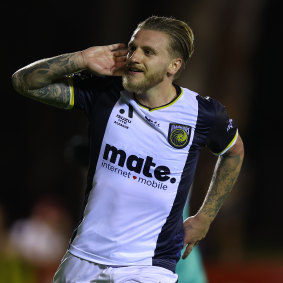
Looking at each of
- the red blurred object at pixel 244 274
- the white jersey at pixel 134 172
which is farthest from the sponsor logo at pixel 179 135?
the red blurred object at pixel 244 274

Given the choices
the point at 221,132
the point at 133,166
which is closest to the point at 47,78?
the point at 133,166

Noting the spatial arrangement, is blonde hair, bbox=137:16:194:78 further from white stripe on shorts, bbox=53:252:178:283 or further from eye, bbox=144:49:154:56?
white stripe on shorts, bbox=53:252:178:283

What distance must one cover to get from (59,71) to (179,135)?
0.89 metres

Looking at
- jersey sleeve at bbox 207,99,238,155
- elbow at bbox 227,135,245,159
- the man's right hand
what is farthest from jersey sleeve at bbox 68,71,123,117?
elbow at bbox 227,135,245,159

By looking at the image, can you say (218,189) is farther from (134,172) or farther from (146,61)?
(146,61)

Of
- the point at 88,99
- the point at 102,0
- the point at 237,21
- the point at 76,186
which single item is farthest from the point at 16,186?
the point at 88,99

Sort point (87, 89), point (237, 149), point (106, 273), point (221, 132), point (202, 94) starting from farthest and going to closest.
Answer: point (202, 94) → point (237, 149) → point (221, 132) → point (87, 89) → point (106, 273)

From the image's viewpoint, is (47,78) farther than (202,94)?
No

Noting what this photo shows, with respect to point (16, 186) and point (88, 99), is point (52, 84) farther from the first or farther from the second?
point (16, 186)

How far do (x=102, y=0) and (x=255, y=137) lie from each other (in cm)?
466

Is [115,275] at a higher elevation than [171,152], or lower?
lower

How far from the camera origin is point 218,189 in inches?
203

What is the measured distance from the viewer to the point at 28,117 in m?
14.0

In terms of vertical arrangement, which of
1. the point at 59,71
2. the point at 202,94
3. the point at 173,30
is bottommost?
the point at 202,94
